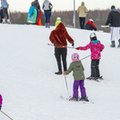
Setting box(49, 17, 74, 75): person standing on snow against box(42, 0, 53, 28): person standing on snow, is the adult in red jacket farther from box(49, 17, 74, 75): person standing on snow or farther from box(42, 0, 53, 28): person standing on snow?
box(42, 0, 53, 28): person standing on snow

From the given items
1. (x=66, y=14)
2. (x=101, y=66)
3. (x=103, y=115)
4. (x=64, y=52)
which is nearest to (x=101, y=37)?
(x=101, y=66)

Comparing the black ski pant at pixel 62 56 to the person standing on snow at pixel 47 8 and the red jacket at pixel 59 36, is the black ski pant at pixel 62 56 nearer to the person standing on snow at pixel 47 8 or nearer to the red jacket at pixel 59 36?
the red jacket at pixel 59 36

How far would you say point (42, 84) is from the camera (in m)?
15.4

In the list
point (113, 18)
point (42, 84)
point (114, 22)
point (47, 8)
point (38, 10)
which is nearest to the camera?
point (42, 84)

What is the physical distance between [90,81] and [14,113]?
16.6 feet

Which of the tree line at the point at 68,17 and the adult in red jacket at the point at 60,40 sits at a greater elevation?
the adult in red jacket at the point at 60,40

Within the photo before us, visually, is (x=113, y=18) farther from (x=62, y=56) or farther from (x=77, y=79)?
(x=77, y=79)

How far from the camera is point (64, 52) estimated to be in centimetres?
1694

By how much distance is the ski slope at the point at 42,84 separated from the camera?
1243 centimetres

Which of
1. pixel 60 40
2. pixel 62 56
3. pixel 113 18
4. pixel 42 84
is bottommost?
pixel 42 84

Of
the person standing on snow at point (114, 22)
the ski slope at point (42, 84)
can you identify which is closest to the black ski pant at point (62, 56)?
the ski slope at point (42, 84)

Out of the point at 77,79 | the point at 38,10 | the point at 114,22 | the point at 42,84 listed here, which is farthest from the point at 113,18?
the point at 77,79

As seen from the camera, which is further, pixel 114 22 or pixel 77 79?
pixel 114 22

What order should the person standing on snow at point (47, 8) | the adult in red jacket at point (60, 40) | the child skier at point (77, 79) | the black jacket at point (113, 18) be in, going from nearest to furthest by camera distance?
the child skier at point (77, 79), the adult in red jacket at point (60, 40), the black jacket at point (113, 18), the person standing on snow at point (47, 8)
